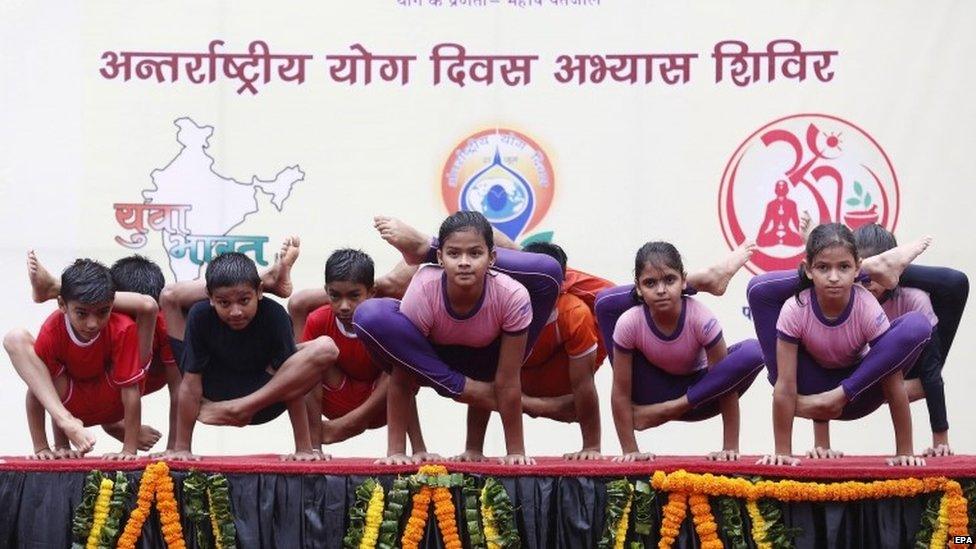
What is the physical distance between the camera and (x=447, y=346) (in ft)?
12.1

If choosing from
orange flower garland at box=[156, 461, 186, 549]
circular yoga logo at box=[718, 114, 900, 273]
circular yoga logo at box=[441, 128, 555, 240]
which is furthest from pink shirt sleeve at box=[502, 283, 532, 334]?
circular yoga logo at box=[718, 114, 900, 273]

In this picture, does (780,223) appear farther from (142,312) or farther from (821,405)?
(142,312)

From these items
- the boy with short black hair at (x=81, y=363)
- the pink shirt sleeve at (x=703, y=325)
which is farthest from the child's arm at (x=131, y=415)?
the pink shirt sleeve at (x=703, y=325)

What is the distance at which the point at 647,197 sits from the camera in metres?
4.98

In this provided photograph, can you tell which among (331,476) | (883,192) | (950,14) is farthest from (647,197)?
(331,476)

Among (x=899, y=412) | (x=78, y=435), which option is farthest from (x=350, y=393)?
(x=899, y=412)

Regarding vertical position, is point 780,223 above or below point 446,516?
above

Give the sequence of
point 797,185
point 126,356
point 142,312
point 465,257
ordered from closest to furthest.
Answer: point 465,257
point 126,356
point 142,312
point 797,185

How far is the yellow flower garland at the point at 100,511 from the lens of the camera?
334 centimetres

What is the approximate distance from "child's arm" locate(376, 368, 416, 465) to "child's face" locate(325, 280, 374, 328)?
0.43m

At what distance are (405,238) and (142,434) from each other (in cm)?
130

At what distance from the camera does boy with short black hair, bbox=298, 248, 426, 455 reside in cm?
401

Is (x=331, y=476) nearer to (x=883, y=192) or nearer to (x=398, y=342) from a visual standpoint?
(x=398, y=342)

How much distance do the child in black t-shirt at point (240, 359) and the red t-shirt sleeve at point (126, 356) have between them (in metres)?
0.17
